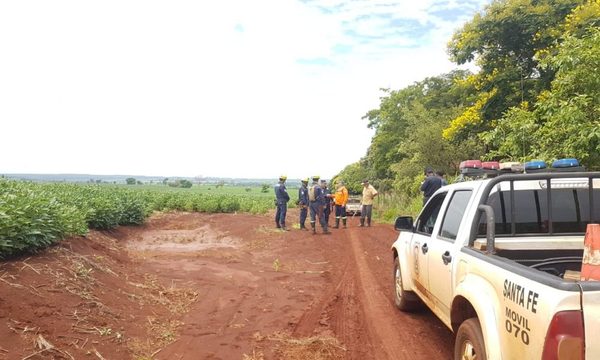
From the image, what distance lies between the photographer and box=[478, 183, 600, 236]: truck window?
423cm

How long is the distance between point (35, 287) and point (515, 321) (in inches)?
207

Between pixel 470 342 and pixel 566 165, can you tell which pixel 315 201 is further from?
pixel 470 342

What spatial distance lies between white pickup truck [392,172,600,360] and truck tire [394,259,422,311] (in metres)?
0.22

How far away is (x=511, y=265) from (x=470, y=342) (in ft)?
2.60

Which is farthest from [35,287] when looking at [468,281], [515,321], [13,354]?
[515,321]

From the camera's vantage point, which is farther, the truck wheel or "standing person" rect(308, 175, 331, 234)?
"standing person" rect(308, 175, 331, 234)

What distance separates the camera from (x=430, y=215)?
18.8 ft

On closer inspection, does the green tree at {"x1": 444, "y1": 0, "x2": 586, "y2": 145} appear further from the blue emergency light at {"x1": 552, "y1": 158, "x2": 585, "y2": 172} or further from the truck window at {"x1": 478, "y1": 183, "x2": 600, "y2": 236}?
the truck window at {"x1": 478, "y1": 183, "x2": 600, "y2": 236}

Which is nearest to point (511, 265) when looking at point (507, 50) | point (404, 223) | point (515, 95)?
point (404, 223)

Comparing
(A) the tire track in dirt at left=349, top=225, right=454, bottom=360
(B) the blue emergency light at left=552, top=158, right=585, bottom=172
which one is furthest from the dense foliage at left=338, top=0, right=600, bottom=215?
(A) the tire track in dirt at left=349, top=225, right=454, bottom=360

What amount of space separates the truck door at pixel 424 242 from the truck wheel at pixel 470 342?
143 cm

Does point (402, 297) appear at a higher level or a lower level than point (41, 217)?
lower

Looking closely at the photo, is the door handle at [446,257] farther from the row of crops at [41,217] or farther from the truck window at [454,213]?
the row of crops at [41,217]

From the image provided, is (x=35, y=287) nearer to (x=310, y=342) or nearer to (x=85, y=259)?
(x=85, y=259)
